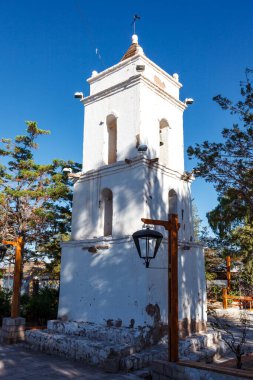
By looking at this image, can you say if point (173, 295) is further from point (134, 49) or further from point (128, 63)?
point (134, 49)

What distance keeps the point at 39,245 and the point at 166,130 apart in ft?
26.8

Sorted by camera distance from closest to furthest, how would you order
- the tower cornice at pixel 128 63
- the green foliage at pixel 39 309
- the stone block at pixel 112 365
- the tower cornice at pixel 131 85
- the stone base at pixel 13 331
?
the stone block at pixel 112 365 < the stone base at pixel 13 331 < the tower cornice at pixel 131 85 < the tower cornice at pixel 128 63 < the green foliage at pixel 39 309

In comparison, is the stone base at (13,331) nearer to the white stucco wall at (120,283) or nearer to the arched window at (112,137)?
the white stucco wall at (120,283)

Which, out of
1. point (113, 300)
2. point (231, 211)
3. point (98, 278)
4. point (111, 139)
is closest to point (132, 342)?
point (113, 300)

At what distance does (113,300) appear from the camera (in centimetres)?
886

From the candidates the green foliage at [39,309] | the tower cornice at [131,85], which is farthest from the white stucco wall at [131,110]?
the green foliage at [39,309]

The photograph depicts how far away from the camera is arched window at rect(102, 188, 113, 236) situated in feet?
34.1

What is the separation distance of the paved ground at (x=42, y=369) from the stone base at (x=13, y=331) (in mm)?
990

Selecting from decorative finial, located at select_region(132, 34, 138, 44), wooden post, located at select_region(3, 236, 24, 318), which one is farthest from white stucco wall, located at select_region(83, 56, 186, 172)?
wooden post, located at select_region(3, 236, 24, 318)

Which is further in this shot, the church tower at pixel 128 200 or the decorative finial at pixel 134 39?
the decorative finial at pixel 134 39

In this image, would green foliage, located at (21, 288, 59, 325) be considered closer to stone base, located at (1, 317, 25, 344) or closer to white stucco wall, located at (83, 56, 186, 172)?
stone base, located at (1, 317, 25, 344)

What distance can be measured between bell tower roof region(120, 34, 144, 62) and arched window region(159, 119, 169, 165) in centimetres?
217

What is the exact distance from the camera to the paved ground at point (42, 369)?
6.74 metres

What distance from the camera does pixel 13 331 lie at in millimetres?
9719
